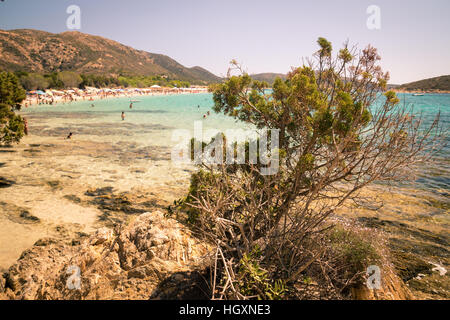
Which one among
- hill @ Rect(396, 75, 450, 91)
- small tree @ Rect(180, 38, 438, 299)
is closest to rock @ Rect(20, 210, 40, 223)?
small tree @ Rect(180, 38, 438, 299)

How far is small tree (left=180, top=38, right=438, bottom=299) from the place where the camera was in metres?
3.49

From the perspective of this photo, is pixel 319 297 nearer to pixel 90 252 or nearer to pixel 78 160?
pixel 90 252

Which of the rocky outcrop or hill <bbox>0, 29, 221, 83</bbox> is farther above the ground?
hill <bbox>0, 29, 221, 83</bbox>

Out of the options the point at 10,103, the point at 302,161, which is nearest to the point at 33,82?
the point at 10,103

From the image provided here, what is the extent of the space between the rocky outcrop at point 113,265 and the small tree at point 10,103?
474 inches

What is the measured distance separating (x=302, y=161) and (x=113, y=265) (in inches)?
151

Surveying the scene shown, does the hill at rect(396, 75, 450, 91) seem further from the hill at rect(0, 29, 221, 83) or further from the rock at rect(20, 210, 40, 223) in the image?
the rock at rect(20, 210, 40, 223)

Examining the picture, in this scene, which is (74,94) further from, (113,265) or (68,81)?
(113,265)

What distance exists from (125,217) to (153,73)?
188 m

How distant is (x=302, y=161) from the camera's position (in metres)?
3.79

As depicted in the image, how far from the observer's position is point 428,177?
14.0 metres

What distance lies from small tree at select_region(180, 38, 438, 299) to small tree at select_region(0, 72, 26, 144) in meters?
13.6

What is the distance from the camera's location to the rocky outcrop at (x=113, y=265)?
13.5ft

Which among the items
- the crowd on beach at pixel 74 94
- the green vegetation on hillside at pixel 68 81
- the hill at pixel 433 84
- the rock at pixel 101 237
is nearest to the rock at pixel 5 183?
the rock at pixel 101 237
